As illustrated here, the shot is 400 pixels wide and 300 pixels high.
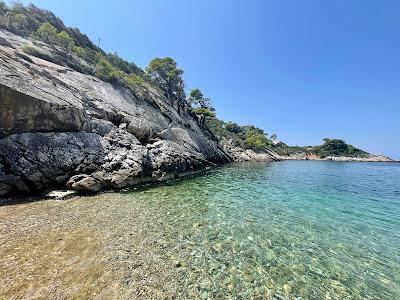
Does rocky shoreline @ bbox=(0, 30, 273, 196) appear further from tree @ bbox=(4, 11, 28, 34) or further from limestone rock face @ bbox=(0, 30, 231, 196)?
tree @ bbox=(4, 11, 28, 34)

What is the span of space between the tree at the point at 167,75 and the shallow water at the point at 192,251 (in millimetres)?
47940

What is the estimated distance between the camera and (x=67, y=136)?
20.5 metres

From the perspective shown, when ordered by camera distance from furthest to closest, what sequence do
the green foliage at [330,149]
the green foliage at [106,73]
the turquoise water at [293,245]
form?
1. the green foliage at [330,149]
2. the green foliage at [106,73]
3. the turquoise water at [293,245]

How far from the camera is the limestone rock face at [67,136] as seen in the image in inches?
657

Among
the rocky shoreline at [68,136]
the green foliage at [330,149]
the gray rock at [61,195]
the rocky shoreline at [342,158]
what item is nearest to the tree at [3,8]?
the rocky shoreline at [68,136]

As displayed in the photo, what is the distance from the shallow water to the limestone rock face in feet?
11.4

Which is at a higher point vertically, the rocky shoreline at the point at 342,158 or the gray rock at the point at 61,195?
the rocky shoreline at the point at 342,158

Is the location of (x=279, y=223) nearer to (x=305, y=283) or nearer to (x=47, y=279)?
(x=305, y=283)

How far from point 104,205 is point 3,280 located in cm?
845

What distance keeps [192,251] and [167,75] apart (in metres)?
55.4

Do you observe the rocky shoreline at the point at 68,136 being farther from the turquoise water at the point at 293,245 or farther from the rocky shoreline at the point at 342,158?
the rocky shoreline at the point at 342,158

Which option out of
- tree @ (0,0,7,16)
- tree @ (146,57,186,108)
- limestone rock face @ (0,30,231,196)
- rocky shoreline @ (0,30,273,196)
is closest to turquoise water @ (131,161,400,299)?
rocky shoreline @ (0,30,273,196)

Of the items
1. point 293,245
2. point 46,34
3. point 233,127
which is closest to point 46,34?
point 46,34

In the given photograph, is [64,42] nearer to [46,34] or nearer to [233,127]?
[46,34]
